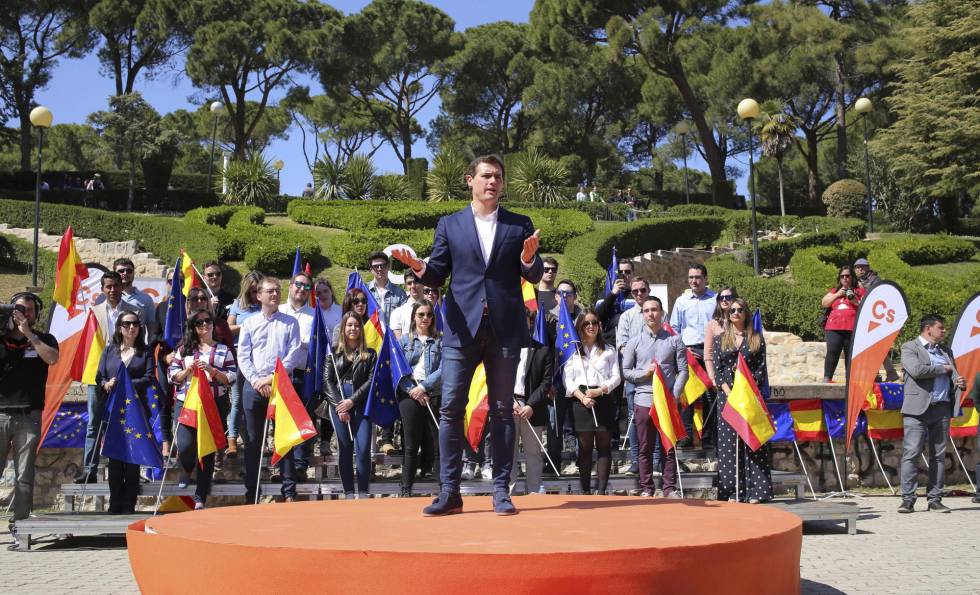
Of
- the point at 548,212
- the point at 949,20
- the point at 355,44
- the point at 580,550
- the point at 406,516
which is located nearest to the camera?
the point at 580,550

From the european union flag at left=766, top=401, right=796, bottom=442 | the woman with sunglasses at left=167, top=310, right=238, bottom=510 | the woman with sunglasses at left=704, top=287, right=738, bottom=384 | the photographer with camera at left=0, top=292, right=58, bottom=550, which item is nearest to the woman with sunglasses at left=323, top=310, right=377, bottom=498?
the woman with sunglasses at left=167, top=310, right=238, bottom=510

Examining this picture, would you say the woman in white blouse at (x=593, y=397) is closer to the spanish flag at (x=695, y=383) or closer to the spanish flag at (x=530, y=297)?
the spanish flag at (x=695, y=383)

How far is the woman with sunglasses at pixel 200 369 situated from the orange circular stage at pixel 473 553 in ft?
10.6

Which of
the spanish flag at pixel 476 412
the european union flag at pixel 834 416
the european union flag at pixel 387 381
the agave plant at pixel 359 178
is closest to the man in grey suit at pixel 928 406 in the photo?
the european union flag at pixel 834 416

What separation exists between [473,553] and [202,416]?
4.81 m

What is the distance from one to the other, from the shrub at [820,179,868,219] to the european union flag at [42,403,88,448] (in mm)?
32579

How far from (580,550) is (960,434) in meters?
8.32

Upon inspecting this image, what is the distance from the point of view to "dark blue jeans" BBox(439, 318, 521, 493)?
5.16 meters

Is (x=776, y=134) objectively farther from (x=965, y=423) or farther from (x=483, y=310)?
(x=483, y=310)

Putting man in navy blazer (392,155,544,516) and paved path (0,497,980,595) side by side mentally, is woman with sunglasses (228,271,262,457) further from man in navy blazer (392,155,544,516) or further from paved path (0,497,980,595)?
man in navy blazer (392,155,544,516)

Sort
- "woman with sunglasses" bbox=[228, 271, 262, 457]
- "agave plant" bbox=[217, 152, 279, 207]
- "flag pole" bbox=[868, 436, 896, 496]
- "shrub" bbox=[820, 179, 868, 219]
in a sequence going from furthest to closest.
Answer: "shrub" bbox=[820, 179, 868, 219] → "agave plant" bbox=[217, 152, 279, 207] → "flag pole" bbox=[868, 436, 896, 496] → "woman with sunglasses" bbox=[228, 271, 262, 457]

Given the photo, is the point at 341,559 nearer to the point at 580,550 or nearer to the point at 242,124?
the point at 580,550

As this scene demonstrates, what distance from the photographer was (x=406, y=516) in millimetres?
5141

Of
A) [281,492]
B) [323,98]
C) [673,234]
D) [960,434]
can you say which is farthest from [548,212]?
[323,98]
